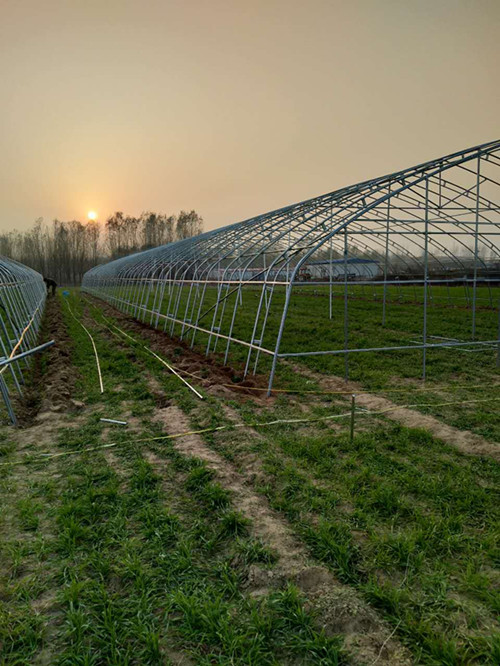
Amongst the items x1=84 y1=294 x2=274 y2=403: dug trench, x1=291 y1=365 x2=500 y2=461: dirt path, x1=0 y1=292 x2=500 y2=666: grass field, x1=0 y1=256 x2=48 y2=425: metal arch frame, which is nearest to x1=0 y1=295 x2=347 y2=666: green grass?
x1=0 y1=292 x2=500 y2=666: grass field

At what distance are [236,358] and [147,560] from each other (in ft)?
27.9

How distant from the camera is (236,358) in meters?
12.1

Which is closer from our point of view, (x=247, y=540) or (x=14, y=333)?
(x=247, y=540)

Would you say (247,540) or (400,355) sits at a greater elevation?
(400,355)

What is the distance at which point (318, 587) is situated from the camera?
336 cm

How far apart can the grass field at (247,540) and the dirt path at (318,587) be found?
13 mm

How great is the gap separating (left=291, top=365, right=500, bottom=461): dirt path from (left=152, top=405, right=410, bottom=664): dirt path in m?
3.00

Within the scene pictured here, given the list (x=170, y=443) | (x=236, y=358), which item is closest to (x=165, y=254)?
(x=236, y=358)

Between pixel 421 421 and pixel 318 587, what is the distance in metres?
4.19

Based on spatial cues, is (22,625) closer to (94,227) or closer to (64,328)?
(64,328)

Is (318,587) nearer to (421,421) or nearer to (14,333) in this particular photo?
(421,421)

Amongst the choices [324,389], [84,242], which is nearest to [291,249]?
[324,389]

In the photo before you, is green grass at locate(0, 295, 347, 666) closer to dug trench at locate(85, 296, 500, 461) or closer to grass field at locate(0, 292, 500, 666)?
grass field at locate(0, 292, 500, 666)

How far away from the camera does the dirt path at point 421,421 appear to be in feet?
19.2
